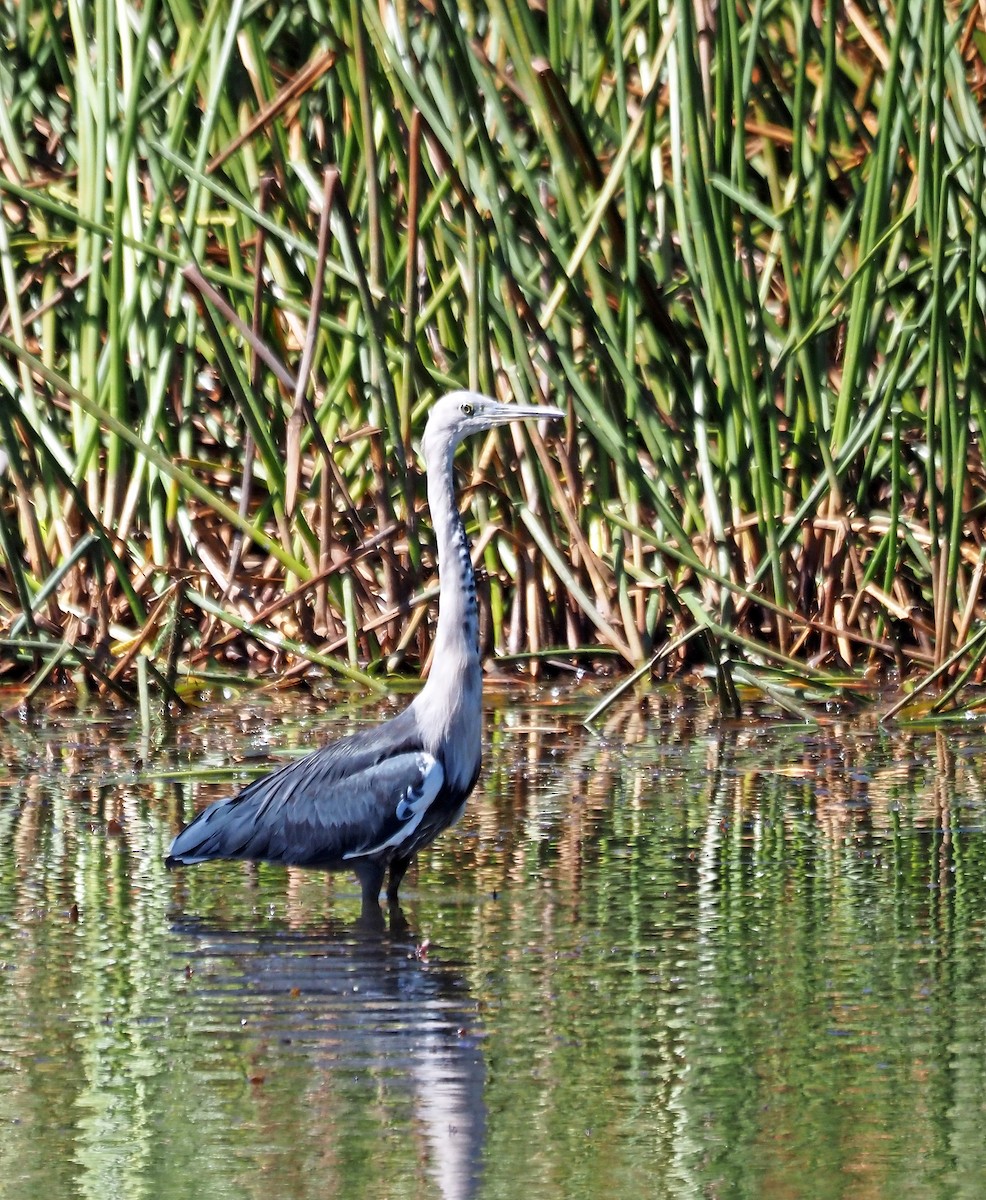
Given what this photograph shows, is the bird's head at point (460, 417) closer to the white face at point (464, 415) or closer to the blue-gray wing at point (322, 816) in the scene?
the white face at point (464, 415)

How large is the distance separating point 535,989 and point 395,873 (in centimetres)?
100

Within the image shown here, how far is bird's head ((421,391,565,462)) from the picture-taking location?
5762mm

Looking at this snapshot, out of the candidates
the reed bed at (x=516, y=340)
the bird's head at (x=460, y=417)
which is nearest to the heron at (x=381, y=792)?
the bird's head at (x=460, y=417)

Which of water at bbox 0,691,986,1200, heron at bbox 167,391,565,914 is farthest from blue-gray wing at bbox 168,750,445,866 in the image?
water at bbox 0,691,986,1200

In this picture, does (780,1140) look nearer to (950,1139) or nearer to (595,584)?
(950,1139)

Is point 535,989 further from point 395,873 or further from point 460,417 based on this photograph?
point 460,417

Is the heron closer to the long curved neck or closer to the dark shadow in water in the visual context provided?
the long curved neck

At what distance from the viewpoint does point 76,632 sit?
7.75 metres

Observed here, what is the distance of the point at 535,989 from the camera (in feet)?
14.3

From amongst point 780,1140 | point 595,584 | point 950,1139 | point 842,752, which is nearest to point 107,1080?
point 780,1140

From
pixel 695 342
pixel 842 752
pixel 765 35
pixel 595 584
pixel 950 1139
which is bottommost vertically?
pixel 950 1139

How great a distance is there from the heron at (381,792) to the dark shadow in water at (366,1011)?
205 mm

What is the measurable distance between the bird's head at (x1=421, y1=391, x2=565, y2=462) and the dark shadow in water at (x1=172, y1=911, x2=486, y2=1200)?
1271 millimetres

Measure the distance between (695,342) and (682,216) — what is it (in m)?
0.61
